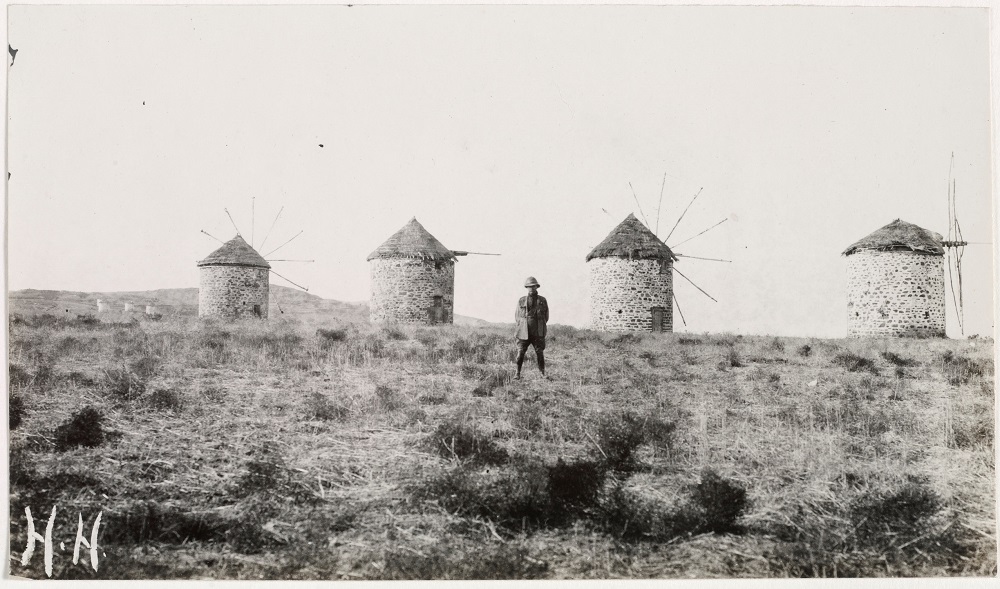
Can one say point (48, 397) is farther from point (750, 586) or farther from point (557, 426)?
point (750, 586)

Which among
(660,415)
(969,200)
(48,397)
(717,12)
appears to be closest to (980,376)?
(969,200)

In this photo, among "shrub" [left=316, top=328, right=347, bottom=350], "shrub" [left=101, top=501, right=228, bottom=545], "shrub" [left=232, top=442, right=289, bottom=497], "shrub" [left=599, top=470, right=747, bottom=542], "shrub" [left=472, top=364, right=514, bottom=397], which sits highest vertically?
"shrub" [left=316, top=328, right=347, bottom=350]

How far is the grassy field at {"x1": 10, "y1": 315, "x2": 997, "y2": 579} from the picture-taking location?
5.43m

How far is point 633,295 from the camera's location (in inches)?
675

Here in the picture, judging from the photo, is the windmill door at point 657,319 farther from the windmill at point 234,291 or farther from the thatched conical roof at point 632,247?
the windmill at point 234,291

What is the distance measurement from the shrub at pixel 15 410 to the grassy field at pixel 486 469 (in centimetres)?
3

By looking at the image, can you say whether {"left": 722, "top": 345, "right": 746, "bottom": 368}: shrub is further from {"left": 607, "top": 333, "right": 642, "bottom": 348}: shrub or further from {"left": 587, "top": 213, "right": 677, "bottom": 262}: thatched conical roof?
{"left": 587, "top": 213, "right": 677, "bottom": 262}: thatched conical roof

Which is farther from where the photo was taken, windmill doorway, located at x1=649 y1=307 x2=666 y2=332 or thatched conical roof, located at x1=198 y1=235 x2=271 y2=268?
windmill doorway, located at x1=649 y1=307 x2=666 y2=332

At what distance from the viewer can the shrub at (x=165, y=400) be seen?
758 cm

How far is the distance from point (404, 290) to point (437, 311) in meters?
1.16

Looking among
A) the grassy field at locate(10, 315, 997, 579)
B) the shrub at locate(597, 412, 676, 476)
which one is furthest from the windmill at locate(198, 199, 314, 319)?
the shrub at locate(597, 412, 676, 476)

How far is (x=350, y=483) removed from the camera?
603 cm

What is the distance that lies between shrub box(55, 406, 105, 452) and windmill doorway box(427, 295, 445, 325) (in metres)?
10.5

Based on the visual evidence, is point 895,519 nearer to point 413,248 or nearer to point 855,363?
point 855,363
